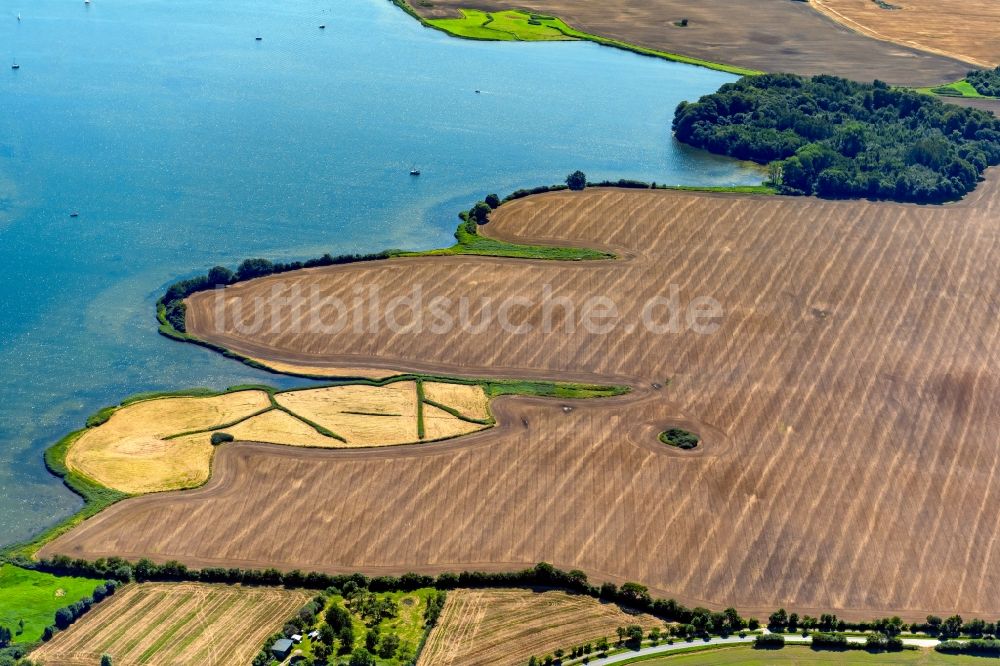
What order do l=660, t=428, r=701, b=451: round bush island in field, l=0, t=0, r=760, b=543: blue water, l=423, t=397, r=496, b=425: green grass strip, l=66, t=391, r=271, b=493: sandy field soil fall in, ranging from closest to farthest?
l=66, t=391, r=271, b=493: sandy field soil
l=660, t=428, r=701, b=451: round bush island in field
l=423, t=397, r=496, b=425: green grass strip
l=0, t=0, r=760, b=543: blue water

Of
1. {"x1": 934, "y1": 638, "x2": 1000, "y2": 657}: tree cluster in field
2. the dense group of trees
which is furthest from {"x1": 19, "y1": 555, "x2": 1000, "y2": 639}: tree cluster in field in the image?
the dense group of trees

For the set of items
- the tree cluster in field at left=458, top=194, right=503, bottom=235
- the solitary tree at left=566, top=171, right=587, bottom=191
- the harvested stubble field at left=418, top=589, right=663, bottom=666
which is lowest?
the harvested stubble field at left=418, top=589, right=663, bottom=666

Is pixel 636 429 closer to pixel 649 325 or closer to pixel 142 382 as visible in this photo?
pixel 649 325

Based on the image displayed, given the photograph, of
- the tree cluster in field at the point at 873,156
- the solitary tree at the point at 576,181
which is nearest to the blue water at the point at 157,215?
the solitary tree at the point at 576,181

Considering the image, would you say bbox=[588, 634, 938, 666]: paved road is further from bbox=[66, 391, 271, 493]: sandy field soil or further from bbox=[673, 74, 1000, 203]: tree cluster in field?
bbox=[673, 74, 1000, 203]: tree cluster in field

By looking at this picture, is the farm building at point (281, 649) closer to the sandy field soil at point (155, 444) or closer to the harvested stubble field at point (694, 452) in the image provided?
the harvested stubble field at point (694, 452)

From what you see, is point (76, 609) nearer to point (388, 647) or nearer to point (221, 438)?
point (388, 647)
